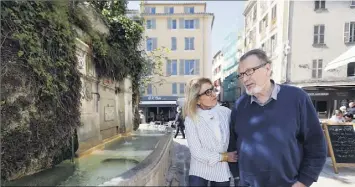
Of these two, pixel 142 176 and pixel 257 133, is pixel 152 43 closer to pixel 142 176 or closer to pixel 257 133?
pixel 142 176

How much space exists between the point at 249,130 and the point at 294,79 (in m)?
→ 15.1

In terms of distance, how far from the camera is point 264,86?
200 centimetres

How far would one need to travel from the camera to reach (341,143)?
15.5ft

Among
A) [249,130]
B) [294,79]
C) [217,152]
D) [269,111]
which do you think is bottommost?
[217,152]

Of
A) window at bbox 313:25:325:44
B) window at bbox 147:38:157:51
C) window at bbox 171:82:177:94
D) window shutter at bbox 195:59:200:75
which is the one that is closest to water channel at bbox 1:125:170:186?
window at bbox 313:25:325:44

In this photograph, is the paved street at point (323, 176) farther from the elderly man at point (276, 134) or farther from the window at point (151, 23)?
the window at point (151, 23)

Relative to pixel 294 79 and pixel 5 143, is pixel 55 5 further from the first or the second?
pixel 294 79

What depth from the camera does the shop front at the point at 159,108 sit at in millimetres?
25250

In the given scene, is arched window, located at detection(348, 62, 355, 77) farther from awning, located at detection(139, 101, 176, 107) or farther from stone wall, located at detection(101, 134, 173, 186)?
awning, located at detection(139, 101, 176, 107)

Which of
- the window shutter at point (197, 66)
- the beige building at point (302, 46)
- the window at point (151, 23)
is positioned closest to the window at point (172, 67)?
the window shutter at point (197, 66)

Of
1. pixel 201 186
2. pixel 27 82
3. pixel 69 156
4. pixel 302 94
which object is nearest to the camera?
pixel 302 94

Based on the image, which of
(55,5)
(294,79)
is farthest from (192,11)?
(55,5)

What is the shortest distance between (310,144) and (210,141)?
2.75ft

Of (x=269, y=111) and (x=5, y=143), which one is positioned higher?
(x=269, y=111)
